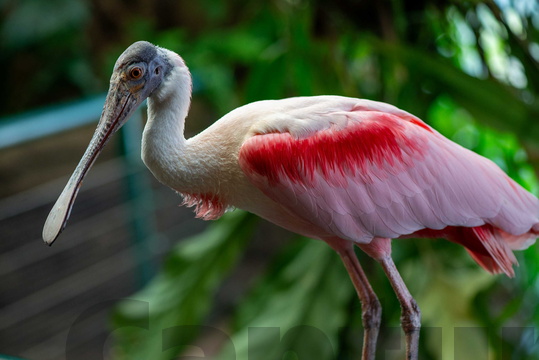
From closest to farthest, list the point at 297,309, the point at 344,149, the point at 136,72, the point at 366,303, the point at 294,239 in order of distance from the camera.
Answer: the point at 136,72, the point at 344,149, the point at 366,303, the point at 297,309, the point at 294,239

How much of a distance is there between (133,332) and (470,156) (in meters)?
1.07

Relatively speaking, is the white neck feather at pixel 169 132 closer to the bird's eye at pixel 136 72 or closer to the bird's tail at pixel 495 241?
the bird's eye at pixel 136 72

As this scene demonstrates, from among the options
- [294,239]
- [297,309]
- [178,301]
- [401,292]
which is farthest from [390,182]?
[294,239]

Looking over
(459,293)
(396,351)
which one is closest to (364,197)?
(459,293)

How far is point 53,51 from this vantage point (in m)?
2.93

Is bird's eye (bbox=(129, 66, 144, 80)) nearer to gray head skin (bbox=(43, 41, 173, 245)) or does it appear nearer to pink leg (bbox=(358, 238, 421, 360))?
gray head skin (bbox=(43, 41, 173, 245))

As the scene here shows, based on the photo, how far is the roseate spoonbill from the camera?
796 millimetres

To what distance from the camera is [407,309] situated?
918 millimetres

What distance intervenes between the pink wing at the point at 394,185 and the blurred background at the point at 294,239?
2.31 feet

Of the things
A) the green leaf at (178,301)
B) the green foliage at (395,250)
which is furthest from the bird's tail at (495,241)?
the green leaf at (178,301)

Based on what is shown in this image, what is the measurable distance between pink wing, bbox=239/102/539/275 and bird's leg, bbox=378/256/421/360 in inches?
1.7

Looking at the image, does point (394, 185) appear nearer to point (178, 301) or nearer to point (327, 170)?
point (327, 170)

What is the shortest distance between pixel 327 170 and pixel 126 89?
23 centimetres

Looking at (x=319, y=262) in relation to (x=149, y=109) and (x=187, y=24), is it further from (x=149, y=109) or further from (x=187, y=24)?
(x=187, y=24)
